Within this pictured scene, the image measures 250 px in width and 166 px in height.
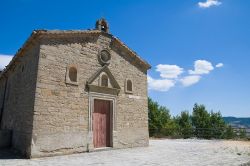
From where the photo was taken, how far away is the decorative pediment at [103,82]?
11700mm

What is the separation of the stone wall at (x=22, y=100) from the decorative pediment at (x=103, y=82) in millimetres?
2535

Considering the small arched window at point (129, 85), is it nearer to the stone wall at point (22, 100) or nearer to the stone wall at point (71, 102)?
the stone wall at point (71, 102)

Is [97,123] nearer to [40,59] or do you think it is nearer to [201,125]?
[40,59]

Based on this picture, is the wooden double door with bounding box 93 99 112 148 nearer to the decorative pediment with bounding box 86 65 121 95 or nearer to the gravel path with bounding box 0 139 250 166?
the decorative pediment with bounding box 86 65 121 95

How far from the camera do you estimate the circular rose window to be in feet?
40.6

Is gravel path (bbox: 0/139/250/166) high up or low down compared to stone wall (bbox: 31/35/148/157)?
down

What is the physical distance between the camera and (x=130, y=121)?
13.0m

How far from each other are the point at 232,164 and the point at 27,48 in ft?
31.5

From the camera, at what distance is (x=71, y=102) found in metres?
10.8

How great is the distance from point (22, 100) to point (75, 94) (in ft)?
8.04

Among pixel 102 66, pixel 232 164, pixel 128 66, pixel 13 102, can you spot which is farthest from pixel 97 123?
pixel 232 164

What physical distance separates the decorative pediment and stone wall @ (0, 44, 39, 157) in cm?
254

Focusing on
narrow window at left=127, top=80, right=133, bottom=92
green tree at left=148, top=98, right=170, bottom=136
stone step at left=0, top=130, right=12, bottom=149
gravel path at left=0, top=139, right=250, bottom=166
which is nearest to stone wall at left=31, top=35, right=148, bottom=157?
narrow window at left=127, top=80, right=133, bottom=92

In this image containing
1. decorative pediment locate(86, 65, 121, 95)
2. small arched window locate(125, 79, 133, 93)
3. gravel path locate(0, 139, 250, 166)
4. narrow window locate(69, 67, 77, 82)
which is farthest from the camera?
small arched window locate(125, 79, 133, 93)
